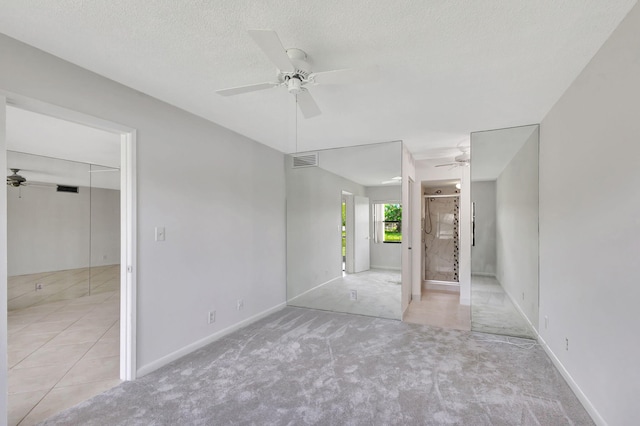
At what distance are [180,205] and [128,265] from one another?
2.31 feet

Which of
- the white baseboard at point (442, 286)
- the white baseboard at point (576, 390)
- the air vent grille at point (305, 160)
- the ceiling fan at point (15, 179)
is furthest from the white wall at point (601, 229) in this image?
the ceiling fan at point (15, 179)

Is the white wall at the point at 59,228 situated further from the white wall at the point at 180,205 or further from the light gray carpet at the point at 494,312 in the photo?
the light gray carpet at the point at 494,312

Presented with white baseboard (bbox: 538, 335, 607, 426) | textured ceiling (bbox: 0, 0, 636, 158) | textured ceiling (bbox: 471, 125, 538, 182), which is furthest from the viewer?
textured ceiling (bbox: 471, 125, 538, 182)

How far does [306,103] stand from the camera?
2100 millimetres

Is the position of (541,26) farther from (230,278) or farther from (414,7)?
(230,278)

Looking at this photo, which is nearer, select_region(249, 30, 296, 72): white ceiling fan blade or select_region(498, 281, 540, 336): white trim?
select_region(249, 30, 296, 72): white ceiling fan blade

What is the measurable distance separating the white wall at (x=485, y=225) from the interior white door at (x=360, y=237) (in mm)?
1497

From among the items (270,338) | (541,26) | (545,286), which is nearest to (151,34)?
(541,26)

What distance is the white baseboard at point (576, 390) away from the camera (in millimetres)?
1860

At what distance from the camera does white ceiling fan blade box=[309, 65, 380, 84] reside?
165cm

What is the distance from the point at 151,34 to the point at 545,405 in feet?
11.7

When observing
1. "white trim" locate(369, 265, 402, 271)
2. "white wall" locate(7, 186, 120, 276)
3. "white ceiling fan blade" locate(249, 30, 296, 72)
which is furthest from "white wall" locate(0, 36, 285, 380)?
"white wall" locate(7, 186, 120, 276)

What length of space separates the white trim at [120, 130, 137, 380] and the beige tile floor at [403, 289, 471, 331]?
3148mm

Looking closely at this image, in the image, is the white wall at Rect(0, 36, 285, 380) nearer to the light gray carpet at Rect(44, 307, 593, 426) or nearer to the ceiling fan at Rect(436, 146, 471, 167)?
the light gray carpet at Rect(44, 307, 593, 426)
